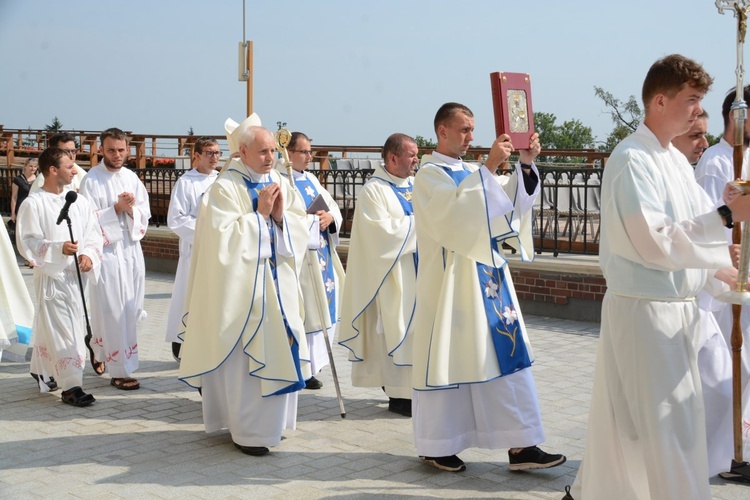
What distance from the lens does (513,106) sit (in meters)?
5.26

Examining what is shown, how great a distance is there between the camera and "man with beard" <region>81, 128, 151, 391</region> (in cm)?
823

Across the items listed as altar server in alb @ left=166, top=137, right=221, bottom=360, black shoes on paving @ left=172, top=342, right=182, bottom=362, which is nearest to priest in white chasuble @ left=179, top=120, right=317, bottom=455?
black shoes on paving @ left=172, top=342, right=182, bottom=362

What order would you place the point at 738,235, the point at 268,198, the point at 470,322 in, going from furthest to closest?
1. the point at 268,198
2. the point at 470,322
3. the point at 738,235

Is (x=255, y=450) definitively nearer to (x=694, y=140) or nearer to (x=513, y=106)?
(x=513, y=106)

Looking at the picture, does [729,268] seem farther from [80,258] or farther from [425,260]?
[80,258]

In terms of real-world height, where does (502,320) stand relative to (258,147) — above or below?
below

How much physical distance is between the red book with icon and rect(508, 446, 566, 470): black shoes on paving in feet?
5.80

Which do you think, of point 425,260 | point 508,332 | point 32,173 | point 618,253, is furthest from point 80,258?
point 32,173

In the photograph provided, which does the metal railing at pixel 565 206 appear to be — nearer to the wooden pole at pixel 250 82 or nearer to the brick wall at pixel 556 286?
the brick wall at pixel 556 286

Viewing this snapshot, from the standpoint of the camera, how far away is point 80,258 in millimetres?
7852

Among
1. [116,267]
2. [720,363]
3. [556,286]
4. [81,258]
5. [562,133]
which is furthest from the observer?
[562,133]

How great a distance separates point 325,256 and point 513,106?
3501 mm

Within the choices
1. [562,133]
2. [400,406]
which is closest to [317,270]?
[400,406]

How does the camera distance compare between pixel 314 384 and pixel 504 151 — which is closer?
pixel 504 151
